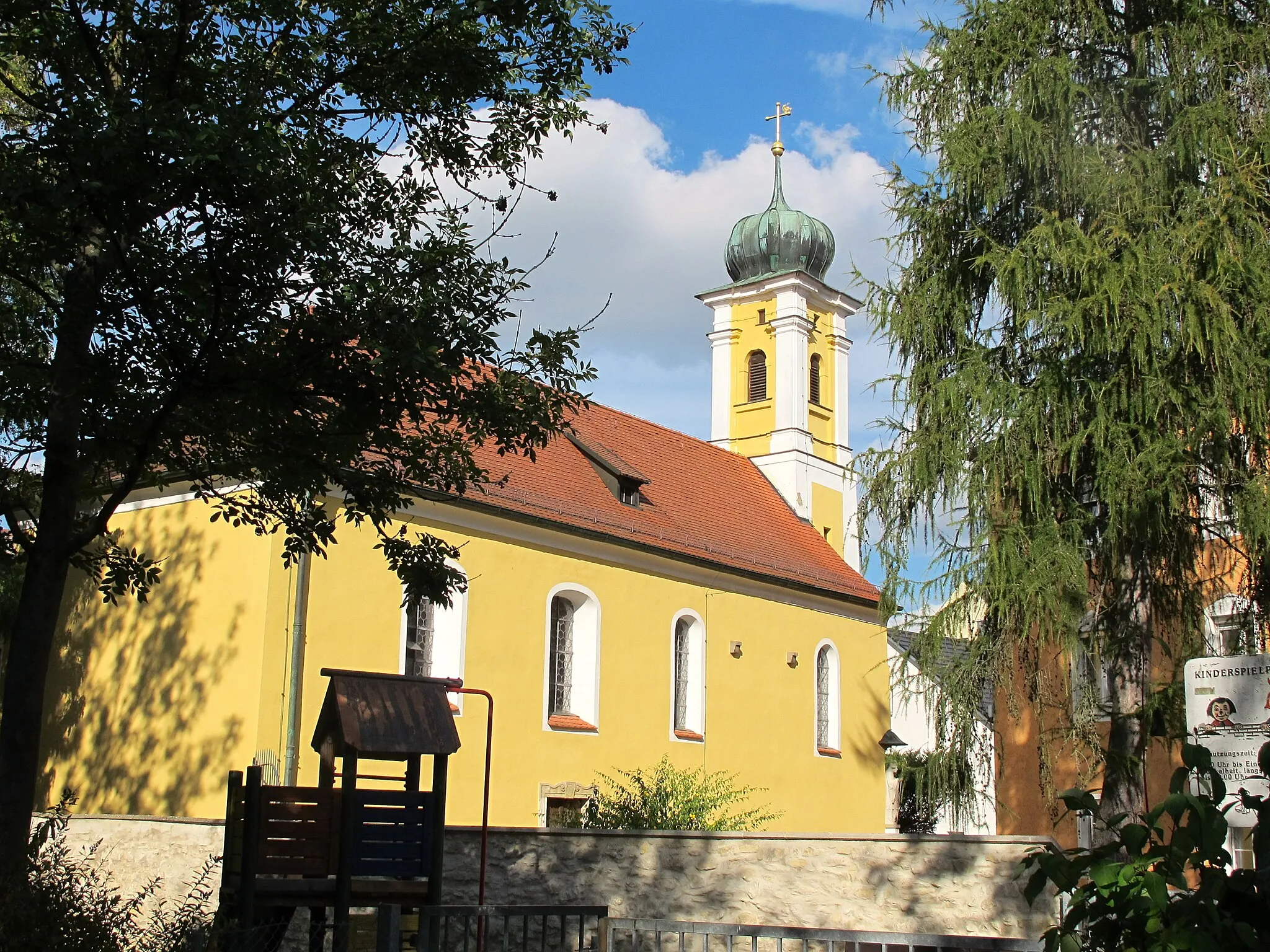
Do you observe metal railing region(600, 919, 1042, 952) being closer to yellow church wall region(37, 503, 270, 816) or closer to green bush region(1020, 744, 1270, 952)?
green bush region(1020, 744, 1270, 952)

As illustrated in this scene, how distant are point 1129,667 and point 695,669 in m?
13.4

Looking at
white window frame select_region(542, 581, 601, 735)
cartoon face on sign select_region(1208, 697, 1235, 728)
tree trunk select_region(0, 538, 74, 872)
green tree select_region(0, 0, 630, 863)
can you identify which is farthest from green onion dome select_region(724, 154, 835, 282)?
cartoon face on sign select_region(1208, 697, 1235, 728)

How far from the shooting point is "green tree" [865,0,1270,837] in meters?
9.16

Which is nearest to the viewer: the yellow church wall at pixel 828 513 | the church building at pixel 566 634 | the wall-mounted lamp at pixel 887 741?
the church building at pixel 566 634

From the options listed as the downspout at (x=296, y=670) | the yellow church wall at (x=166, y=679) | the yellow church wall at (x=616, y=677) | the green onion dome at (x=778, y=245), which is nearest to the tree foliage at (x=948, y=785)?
the yellow church wall at (x=616, y=677)

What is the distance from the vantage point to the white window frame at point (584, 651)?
20.4 metres

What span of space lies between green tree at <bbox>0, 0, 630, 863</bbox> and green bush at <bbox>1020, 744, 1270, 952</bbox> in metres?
5.63

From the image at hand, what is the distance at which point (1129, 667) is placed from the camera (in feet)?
32.0

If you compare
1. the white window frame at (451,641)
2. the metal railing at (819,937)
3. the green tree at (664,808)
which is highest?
the white window frame at (451,641)

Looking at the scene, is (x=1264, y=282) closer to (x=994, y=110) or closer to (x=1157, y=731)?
(x=994, y=110)

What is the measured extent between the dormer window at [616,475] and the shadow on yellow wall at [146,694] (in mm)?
7524

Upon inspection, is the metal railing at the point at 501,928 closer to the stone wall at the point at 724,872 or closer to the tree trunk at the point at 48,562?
the stone wall at the point at 724,872

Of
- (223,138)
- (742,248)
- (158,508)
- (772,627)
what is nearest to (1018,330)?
(223,138)

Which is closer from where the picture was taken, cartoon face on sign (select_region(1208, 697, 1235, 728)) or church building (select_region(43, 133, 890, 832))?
cartoon face on sign (select_region(1208, 697, 1235, 728))
